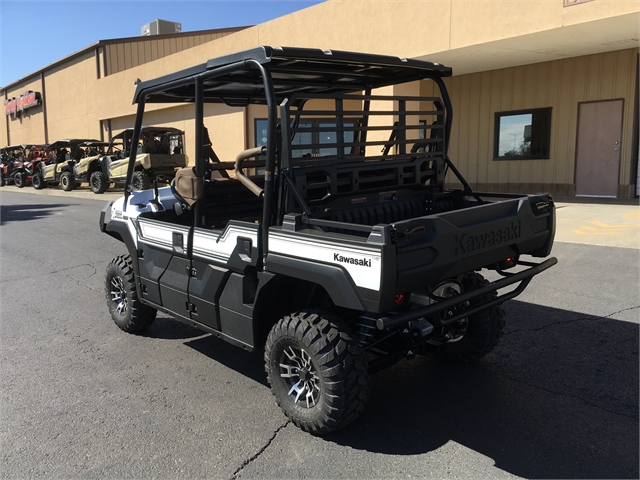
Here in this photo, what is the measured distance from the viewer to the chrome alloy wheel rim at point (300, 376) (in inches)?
121

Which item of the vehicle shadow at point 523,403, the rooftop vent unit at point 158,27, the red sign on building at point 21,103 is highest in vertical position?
the rooftop vent unit at point 158,27

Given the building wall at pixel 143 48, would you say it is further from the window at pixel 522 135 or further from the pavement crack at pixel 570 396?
the pavement crack at pixel 570 396

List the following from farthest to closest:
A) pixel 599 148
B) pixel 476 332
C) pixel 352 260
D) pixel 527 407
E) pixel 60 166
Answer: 1. pixel 60 166
2. pixel 599 148
3. pixel 476 332
4. pixel 527 407
5. pixel 352 260

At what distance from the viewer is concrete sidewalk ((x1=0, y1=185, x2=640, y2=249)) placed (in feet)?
27.1

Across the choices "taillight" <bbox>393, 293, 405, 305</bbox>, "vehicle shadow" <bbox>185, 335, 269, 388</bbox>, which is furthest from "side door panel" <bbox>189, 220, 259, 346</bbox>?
"taillight" <bbox>393, 293, 405, 305</bbox>

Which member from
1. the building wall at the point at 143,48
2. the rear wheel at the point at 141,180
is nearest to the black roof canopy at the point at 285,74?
the rear wheel at the point at 141,180

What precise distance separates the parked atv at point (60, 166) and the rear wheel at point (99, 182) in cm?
213

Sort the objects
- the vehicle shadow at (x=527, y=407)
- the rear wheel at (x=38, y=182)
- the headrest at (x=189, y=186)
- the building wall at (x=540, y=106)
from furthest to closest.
→ the rear wheel at (x=38, y=182), the building wall at (x=540, y=106), the headrest at (x=189, y=186), the vehicle shadow at (x=527, y=407)

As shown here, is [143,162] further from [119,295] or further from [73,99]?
[73,99]

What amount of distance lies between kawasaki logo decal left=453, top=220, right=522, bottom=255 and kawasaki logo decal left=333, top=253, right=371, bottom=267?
57 cm

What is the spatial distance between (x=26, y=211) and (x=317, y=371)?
15074 mm

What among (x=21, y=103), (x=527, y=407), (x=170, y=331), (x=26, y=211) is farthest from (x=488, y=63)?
(x=21, y=103)

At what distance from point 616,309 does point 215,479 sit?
164 inches

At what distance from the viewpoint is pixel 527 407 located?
3361 mm
